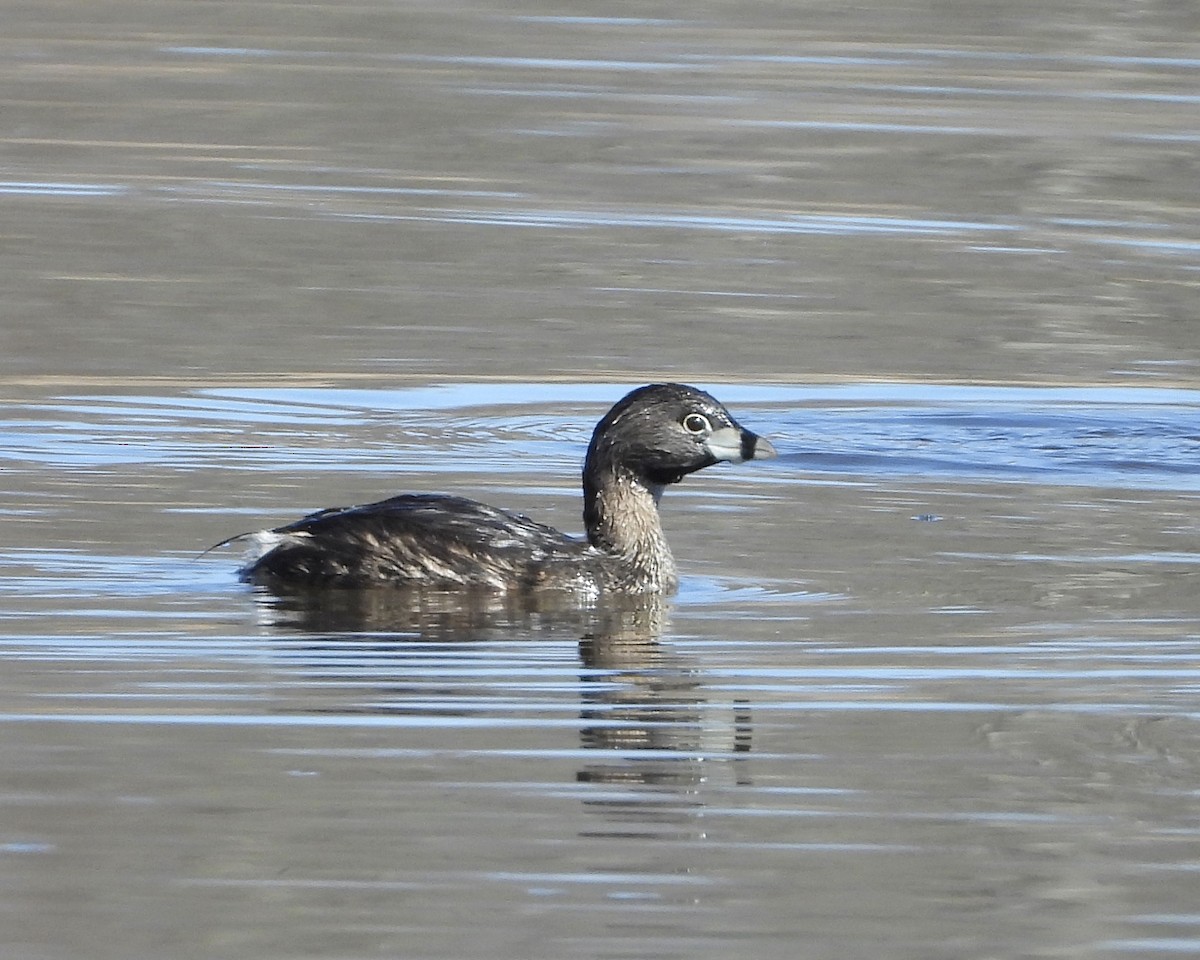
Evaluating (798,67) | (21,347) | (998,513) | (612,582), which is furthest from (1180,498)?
(798,67)

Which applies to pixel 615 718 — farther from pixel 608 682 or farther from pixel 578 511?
pixel 578 511

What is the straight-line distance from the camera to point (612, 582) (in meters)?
11.3

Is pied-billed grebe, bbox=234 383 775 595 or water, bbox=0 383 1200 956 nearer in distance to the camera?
water, bbox=0 383 1200 956

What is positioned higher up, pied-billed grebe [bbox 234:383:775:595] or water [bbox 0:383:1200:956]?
pied-billed grebe [bbox 234:383:775:595]

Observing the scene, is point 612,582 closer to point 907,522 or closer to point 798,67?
point 907,522

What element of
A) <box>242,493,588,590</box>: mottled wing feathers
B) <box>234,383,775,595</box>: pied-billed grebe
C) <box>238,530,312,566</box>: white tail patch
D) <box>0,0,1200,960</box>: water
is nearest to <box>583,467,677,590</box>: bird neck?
<box>234,383,775,595</box>: pied-billed grebe

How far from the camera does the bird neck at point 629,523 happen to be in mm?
11414

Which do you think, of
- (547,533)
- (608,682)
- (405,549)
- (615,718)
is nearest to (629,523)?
(547,533)

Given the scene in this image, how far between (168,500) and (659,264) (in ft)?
26.0

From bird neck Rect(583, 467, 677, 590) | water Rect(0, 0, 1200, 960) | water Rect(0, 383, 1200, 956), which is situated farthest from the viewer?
bird neck Rect(583, 467, 677, 590)

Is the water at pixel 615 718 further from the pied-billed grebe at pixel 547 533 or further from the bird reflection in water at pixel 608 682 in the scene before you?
the pied-billed grebe at pixel 547 533

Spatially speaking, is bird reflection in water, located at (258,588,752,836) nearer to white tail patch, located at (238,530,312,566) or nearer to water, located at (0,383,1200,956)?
water, located at (0,383,1200,956)

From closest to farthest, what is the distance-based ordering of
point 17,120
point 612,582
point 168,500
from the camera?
1. point 612,582
2. point 168,500
3. point 17,120

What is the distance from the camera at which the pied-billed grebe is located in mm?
11016
